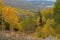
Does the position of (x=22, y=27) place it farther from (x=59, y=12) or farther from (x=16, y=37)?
(x=16, y=37)

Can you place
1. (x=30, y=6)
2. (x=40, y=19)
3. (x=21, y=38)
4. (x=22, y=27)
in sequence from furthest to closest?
1. (x=30, y=6)
2. (x=40, y=19)
3. (x=22, y=27)
4. (x=21, y=38)

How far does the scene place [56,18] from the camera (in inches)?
1177

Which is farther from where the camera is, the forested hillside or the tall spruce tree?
the forested hillside

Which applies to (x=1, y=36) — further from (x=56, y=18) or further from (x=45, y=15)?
(x=45, y=15)

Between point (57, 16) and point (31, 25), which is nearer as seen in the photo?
point (57, 16)

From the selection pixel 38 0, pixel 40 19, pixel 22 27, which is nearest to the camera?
pixel 22 27

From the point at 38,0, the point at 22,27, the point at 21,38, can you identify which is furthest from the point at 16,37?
the point at 38,0

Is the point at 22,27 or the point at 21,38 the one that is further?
the point at 22,27

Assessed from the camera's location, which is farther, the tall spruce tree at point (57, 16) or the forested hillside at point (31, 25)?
the forested hillside at point (31, 25)

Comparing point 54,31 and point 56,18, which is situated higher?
point 56,18

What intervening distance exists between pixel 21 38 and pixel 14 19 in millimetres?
39375

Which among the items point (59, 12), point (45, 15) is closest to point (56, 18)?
point (59, 12)

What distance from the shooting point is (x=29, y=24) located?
39.1 m

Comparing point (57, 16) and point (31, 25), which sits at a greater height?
point (57, 16)
